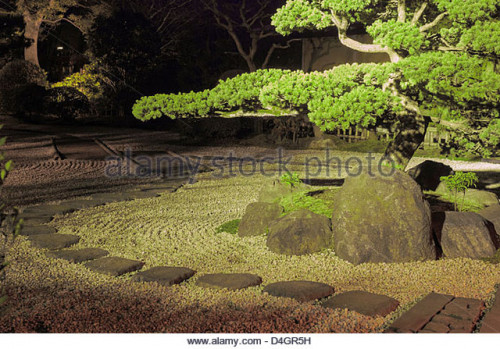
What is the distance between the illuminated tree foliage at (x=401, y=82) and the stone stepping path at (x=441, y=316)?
8.05ft

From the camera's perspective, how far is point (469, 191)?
6812mm

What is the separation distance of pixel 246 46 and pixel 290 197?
16553mm

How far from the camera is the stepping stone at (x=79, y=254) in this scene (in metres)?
4.67

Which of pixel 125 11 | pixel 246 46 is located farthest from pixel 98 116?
pixel 246 46

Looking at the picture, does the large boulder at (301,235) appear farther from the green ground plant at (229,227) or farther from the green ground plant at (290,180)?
the green ground plant at (290,180)

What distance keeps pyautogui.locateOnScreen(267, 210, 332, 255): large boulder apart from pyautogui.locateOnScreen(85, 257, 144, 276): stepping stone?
1.39m

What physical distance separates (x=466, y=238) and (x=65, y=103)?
798 inches

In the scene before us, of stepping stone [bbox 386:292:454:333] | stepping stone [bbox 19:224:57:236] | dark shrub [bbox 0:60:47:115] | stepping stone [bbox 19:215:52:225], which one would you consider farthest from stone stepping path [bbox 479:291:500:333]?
dark shrub [bbox 0:60:47:115]

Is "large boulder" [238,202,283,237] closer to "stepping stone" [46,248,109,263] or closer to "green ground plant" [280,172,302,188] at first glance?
"green ground plant" [280,172,302,188]

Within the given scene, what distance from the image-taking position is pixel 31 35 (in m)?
22.8

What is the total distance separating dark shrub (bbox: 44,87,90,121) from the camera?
21453mm

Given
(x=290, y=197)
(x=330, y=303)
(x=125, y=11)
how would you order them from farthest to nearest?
1. (x=125, y=11)
2. (x=290, y=197)
3. (x=330, y=303)

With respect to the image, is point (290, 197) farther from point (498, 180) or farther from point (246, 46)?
point (246, 46)
